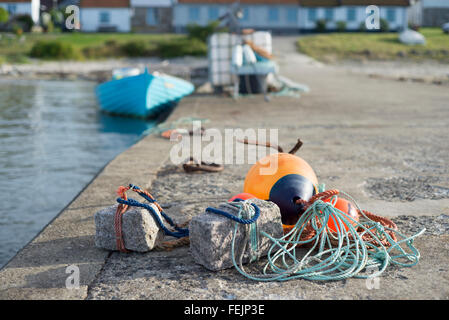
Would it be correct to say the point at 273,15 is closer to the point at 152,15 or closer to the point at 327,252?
the point at 152,15

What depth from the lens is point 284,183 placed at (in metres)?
3.99

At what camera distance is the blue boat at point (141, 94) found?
15.1m

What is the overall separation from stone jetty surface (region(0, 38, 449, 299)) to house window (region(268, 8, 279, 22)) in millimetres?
41391

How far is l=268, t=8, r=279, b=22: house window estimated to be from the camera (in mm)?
51250

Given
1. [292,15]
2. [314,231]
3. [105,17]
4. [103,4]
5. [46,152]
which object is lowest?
[46,152]

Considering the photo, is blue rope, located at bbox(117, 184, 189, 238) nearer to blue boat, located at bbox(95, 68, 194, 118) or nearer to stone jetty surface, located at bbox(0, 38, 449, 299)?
stone jetty surface, located at bbox(0, 38, 449, 299)

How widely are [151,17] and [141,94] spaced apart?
4004 cm

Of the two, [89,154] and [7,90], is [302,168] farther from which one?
[7,90]

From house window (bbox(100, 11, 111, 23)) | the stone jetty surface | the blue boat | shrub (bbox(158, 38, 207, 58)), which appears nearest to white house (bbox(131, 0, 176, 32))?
house window (bbox(100, 11, 111, 23))

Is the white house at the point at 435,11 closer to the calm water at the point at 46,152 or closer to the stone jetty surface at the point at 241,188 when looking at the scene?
the calm water at the point at 46,152

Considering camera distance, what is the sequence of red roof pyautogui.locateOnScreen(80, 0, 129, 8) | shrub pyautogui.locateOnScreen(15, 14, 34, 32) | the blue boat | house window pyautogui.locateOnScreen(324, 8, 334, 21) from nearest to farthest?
1. the blue boat
2. shrub pyautogui.locateOnScreen(15, 14, 34, 32)
3. house window pyautogui.locateOnScreen(324, 8, 334, 21)
4. red roof pyautogui.locateOnScreen(80, 0, 129, 8)

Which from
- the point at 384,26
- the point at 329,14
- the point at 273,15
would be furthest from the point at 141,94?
the point at 384,26

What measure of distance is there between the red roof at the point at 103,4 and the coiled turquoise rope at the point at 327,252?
5155 centimetres

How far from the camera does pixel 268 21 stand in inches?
2026
